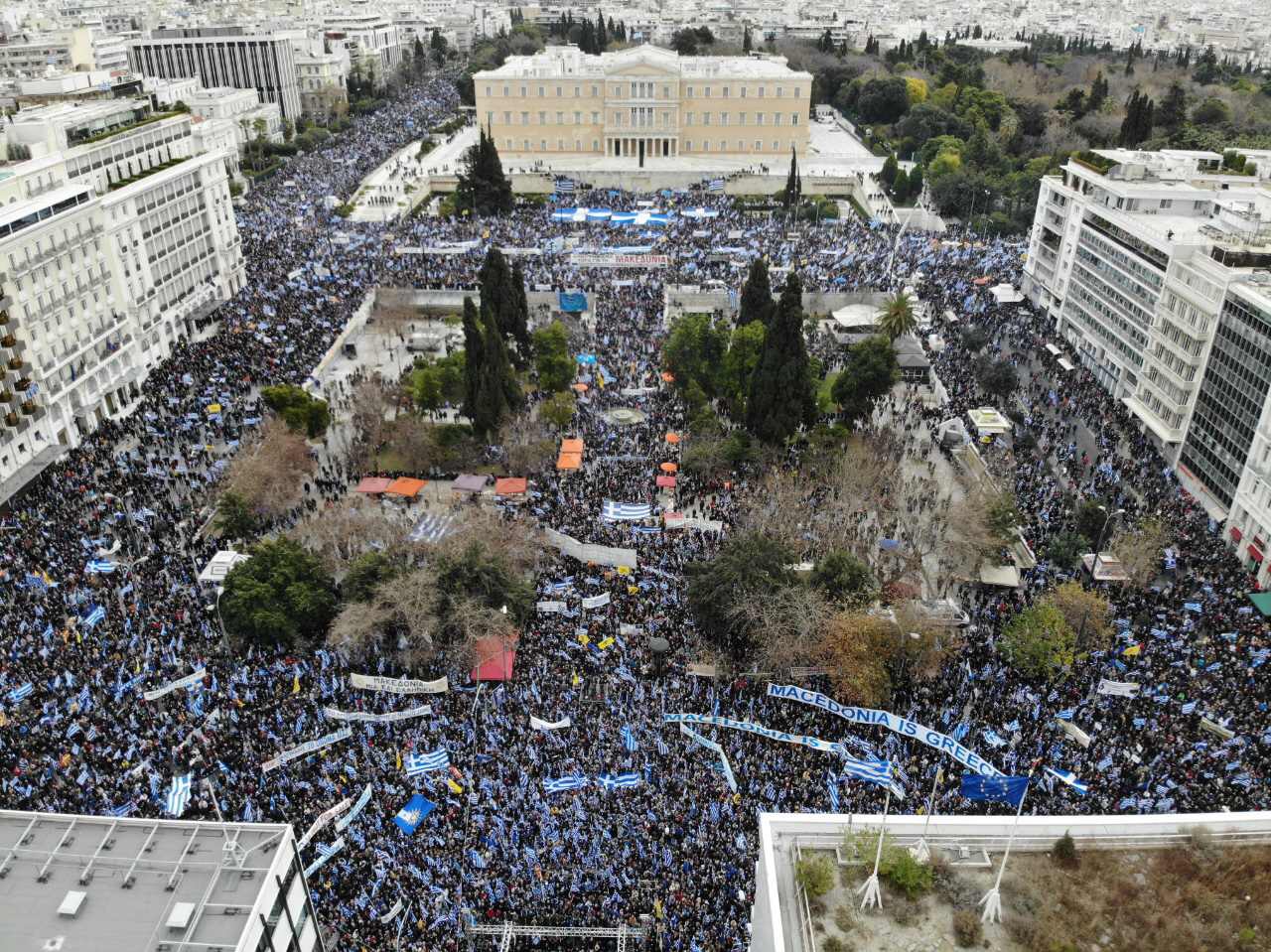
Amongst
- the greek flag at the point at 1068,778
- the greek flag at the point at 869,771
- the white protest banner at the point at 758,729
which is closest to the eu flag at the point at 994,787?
the greek flag at the point at 869,771

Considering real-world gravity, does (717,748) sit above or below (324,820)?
below

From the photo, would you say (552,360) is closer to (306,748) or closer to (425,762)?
(306,748)

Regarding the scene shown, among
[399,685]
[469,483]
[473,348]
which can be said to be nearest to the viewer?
[399,685]

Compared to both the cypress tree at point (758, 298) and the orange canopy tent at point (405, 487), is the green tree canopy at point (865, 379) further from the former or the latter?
the orange canopy tent at point (405, 487)

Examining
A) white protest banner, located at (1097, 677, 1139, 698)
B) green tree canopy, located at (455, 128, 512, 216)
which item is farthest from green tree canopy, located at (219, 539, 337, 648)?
green tree canopy, located at (455, 128, 512, 216)

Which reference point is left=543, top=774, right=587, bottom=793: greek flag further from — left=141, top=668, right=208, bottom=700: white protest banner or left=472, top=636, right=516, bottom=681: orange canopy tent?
left=141, top=668, right=208, bottom=700: white protest banner

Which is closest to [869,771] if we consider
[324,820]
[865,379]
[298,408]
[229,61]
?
[324,820]
